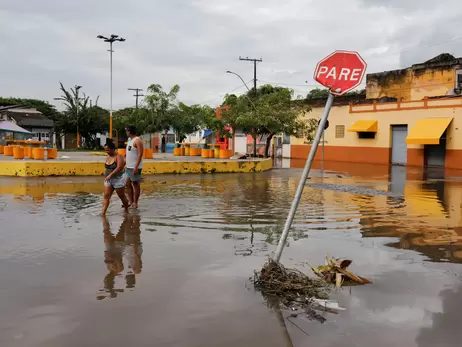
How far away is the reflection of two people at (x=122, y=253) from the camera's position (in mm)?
4863

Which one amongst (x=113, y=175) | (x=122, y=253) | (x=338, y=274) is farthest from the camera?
(x=113, y=175)

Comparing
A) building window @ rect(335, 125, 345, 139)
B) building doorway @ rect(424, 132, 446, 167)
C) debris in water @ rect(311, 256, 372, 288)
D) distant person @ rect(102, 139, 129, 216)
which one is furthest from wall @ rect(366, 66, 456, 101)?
debris in water @ rect(311, 256, 372, 288)

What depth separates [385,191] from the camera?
1427cm

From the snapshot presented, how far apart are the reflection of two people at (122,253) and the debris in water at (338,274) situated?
1.93 meters

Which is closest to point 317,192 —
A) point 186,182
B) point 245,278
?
point 186,182

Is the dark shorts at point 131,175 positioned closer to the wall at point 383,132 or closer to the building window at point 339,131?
the wall at point 383,132

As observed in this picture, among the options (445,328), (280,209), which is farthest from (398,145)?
(445,328)

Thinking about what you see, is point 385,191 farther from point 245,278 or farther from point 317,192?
point 245,278

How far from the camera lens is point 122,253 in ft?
19.7

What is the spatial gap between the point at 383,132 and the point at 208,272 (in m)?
33.0

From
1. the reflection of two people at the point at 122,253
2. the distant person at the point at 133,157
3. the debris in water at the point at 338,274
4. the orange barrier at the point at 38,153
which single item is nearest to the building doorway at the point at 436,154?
the orange barrier at the point at 38,153

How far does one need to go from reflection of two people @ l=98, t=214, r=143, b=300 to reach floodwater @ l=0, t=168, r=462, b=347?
0.01 meters

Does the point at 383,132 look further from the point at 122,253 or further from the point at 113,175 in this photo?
the point at 122,253

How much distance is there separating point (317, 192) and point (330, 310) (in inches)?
370
